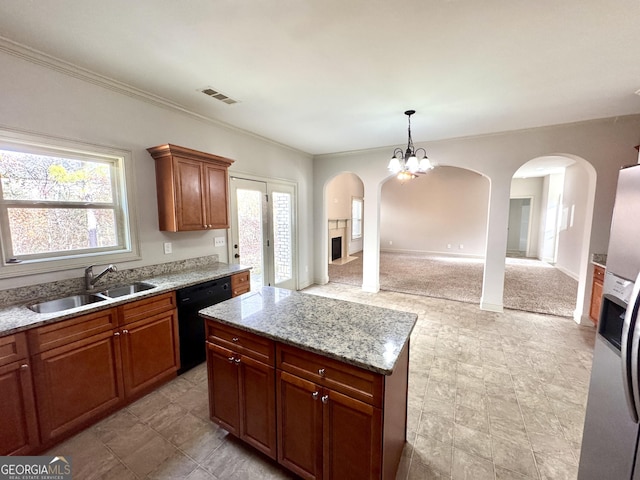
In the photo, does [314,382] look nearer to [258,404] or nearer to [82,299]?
[258,404]

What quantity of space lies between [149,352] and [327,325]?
1.73 metres

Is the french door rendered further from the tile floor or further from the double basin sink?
the tile floor

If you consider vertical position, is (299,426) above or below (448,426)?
above

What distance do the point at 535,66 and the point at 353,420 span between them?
296 centimetres

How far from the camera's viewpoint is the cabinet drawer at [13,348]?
59.7 inches

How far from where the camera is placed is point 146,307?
2.21m

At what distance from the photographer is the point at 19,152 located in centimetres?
202

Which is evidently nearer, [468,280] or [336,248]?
[468,280]

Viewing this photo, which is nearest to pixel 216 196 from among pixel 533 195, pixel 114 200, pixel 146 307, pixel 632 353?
pixel 114 200

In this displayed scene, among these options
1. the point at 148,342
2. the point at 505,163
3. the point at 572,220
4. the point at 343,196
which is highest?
the point at 505,163

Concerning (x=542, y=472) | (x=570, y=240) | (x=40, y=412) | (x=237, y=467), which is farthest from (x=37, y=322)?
(x=570, y=240)

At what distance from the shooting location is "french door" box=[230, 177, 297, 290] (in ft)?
12.7

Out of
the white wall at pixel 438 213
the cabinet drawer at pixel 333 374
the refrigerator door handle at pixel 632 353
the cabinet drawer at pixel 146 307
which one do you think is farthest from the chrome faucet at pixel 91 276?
the white wall at pixel 438 213

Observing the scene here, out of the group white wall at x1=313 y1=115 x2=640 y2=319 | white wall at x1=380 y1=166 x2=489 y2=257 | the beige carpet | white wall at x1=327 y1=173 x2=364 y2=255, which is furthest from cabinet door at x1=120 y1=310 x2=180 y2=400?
white wall at x1=380 y1=166 x2=489 y2=257
